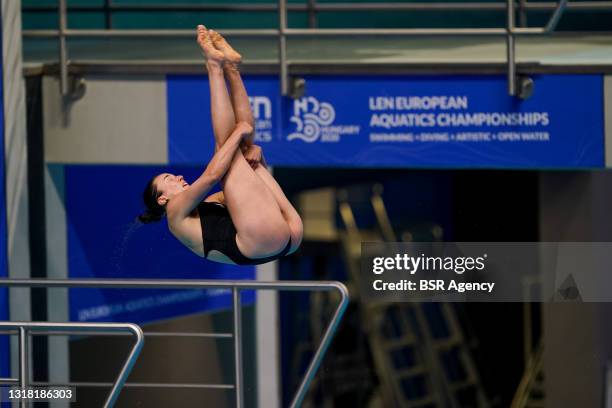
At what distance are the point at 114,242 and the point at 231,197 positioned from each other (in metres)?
1.47

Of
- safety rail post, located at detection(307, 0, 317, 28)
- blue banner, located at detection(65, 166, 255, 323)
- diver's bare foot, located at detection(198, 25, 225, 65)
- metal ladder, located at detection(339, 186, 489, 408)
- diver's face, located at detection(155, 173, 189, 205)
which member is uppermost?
safety rail post, located at detection(307, 0, 317, 28)

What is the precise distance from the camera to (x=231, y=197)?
11.0 ft

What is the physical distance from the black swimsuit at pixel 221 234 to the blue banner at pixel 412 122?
1.02 meters

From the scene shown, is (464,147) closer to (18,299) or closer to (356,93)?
(356,93)

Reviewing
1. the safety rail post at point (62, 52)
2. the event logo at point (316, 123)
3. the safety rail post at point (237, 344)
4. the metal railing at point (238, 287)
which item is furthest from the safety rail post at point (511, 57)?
the safety rail post at point (62, 52)

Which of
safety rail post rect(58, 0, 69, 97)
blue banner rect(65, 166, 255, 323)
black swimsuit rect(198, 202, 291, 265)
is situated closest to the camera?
black swimsuit rect(198, 202, 291, 265)

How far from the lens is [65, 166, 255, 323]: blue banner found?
4.60 metres

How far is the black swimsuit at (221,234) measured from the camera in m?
3.46

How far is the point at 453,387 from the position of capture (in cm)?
732

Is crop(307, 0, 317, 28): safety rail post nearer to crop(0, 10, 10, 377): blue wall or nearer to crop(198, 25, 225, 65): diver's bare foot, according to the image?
crop(0, 10, 10, 377): blue wall

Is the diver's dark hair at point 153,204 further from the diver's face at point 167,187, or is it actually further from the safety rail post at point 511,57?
the safety rail post at point 511,57

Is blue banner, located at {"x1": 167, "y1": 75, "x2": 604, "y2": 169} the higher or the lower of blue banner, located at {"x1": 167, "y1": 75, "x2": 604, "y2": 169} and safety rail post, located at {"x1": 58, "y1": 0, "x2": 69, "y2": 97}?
the lower

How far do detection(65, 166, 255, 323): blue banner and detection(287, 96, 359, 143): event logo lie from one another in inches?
19.8

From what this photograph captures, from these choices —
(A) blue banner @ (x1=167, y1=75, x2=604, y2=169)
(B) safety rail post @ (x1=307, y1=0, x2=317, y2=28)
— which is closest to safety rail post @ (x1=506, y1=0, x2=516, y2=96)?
(A) blue banner @ (x1=167, y1=75, x2=604, y2=169)
